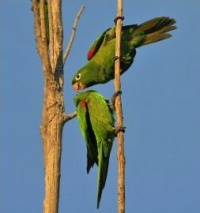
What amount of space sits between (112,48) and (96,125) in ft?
2.77

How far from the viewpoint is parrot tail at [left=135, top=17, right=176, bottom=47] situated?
4.81 m

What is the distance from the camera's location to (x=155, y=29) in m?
4.85

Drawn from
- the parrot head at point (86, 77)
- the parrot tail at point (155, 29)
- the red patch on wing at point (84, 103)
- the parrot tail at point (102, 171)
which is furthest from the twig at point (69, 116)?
the parrot tail at point (155, 29)

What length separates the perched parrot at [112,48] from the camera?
4656mm

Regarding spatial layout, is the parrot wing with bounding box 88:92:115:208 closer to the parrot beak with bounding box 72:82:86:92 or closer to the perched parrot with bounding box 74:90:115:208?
the perched parrot with bounding box 74:90:115:208

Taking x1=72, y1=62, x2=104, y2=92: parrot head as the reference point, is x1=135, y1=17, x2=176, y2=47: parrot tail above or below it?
above

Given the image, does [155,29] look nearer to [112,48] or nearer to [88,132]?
[112,48]

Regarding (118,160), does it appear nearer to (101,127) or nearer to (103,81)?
(101,127)

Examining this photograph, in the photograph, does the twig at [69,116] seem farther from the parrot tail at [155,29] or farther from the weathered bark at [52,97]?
the parrot tail at [155,29]

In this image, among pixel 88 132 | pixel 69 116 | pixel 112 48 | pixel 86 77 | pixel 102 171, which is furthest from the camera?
pixel 86 77

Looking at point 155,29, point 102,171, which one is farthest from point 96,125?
point 155,29

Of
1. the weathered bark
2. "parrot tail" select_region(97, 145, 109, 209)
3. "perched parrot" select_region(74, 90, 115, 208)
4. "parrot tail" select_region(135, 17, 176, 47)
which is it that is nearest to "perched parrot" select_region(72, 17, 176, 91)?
"parrot tail" select_region(135, 17, 176, 47)

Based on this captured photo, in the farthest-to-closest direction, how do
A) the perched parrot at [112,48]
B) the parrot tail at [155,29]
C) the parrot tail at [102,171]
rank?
1. the parrot tail at [155,29]
2. the perched parrot at [112,48]
3. the parrot tail at [102,171]

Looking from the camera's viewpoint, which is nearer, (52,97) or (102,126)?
(52,97)
